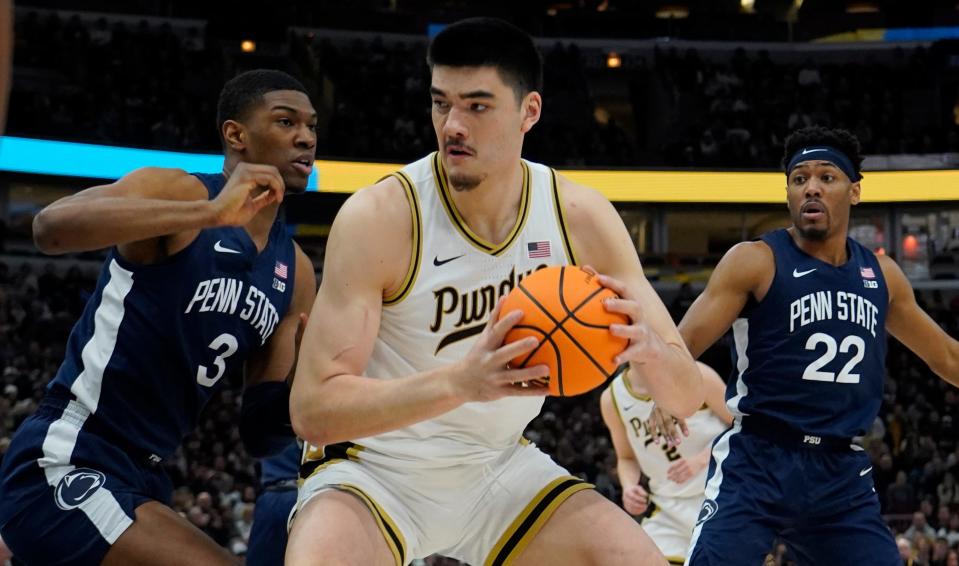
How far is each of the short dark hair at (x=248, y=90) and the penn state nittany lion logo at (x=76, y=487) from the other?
144 cm

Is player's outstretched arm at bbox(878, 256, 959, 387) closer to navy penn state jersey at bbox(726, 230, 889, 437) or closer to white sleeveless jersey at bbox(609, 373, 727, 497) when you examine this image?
navy penn state jersey at bbox(726, 230, 889, 437)

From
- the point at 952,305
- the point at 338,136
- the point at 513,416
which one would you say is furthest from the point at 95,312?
the point at 952,305

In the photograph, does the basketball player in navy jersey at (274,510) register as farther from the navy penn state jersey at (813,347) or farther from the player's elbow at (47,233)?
the navy penn state jersey at (813,347)

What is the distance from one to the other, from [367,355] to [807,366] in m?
2.68


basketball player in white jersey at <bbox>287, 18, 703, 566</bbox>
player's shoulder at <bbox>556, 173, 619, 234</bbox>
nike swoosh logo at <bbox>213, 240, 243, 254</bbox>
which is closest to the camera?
basketball player in white jersey at <bbox>287, 18, 703, 566</bbox>

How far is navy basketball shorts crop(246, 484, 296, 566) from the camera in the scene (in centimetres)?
479

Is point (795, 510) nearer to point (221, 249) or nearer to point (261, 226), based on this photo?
point (261, 226)

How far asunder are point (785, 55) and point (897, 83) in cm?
265

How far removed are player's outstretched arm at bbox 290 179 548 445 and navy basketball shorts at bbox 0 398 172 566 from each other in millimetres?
913

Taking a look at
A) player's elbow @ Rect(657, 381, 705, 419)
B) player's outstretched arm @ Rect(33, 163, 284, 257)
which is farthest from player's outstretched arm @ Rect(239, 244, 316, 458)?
player's elbow @ Rect(657, 381, 705, 419)

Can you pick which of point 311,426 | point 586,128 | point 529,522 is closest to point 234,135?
point 311,426

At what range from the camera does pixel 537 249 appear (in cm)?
377

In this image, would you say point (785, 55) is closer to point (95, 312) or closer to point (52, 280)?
point (52, 280)

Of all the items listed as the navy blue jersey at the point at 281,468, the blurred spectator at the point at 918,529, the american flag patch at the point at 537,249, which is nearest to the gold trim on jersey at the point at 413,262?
the american flag patch at the point at 537,249
